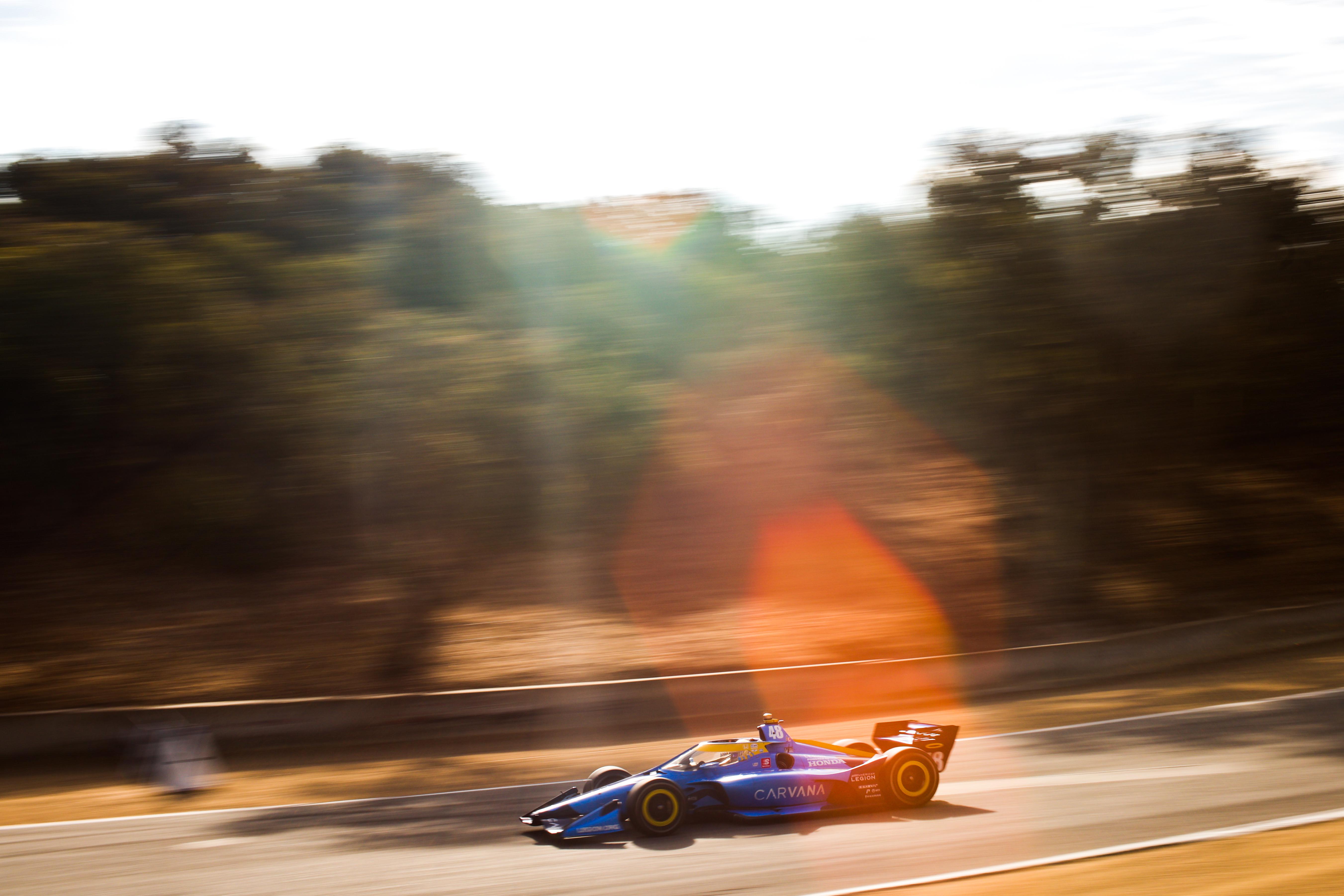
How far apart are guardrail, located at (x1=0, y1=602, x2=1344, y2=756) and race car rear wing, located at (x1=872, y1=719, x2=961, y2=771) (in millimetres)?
4230

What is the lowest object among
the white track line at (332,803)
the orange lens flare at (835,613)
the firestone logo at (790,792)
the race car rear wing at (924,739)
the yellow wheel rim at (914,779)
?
the orange lens flare at (835,613)

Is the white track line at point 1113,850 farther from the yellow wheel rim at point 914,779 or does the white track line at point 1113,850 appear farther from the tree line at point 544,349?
the tree line at point 544,349

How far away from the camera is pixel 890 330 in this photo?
1828 cm

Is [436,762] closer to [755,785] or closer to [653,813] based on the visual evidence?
[653,813]

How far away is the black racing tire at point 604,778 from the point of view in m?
8.84

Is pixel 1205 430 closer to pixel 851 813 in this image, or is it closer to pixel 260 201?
pixel 851 813

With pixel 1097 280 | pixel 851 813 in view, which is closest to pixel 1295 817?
pixel 851 813

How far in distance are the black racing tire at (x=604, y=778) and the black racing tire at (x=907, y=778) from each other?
231cm

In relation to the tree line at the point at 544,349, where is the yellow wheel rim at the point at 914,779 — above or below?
below

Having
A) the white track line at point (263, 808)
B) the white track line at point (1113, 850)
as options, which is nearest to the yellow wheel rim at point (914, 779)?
the white track line at point (1113, 850)

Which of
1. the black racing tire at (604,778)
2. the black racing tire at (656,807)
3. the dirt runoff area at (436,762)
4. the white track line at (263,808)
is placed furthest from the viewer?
the dirt runoff area at (436,762)

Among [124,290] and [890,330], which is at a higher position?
[124,290]

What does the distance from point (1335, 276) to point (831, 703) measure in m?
20.7

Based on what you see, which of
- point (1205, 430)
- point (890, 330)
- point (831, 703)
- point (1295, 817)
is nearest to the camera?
point (1295, 817)
